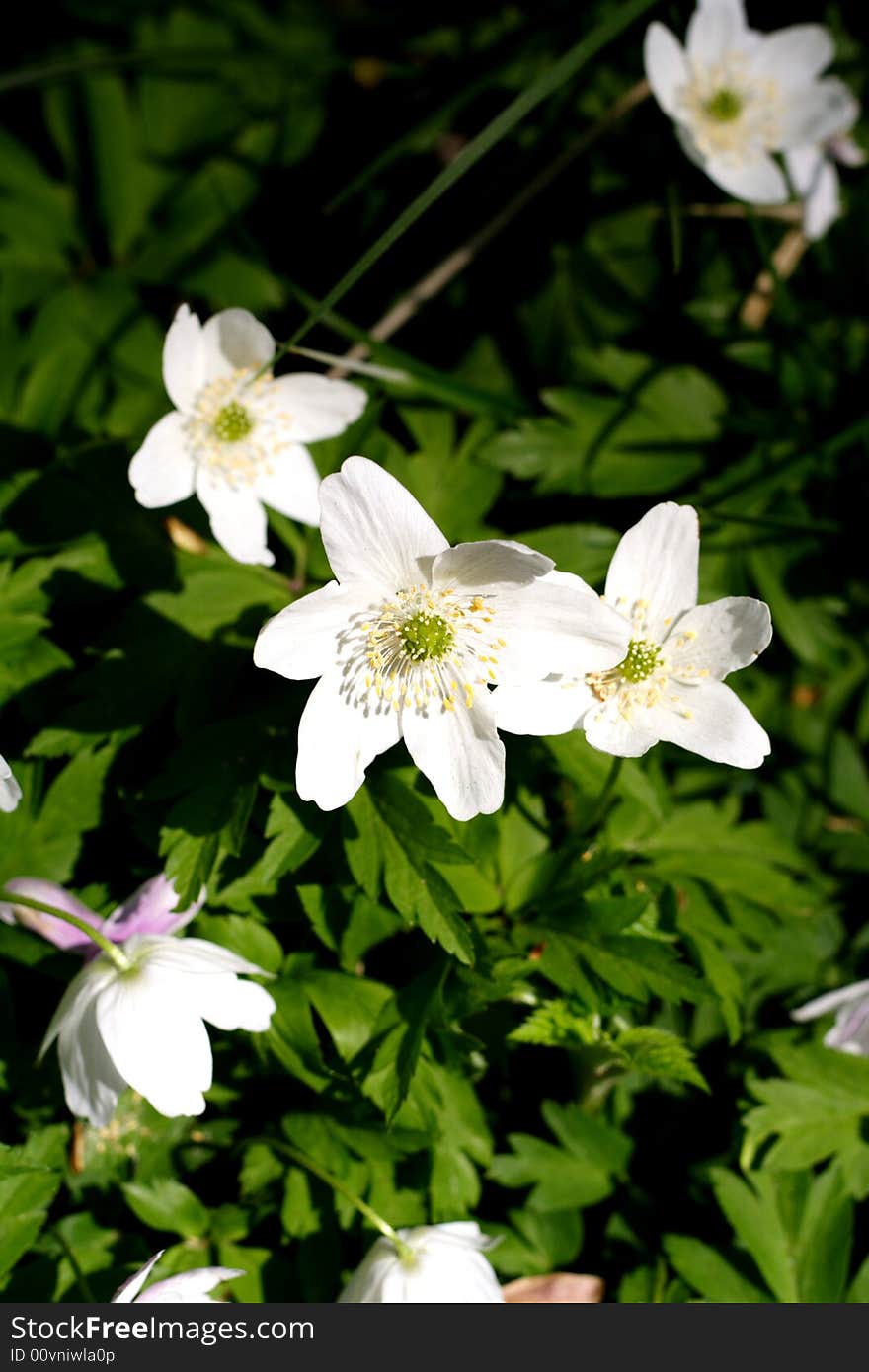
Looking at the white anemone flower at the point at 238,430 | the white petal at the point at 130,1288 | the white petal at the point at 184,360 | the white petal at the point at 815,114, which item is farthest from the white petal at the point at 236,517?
the white petal at the point at 815,114

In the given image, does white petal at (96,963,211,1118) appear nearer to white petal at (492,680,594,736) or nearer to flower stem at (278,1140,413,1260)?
flower stem at (278,1140,413,1260)

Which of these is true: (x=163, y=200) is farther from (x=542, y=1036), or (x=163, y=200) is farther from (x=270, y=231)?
(x=542, y=1036)

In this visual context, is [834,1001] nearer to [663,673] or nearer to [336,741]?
[663,673]

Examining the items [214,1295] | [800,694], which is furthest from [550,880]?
[800,694]

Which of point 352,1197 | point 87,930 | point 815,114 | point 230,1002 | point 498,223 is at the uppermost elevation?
point 815,114

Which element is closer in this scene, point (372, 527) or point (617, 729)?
point (372, 527)

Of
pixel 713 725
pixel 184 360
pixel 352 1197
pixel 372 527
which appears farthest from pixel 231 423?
pixel 352 1197
